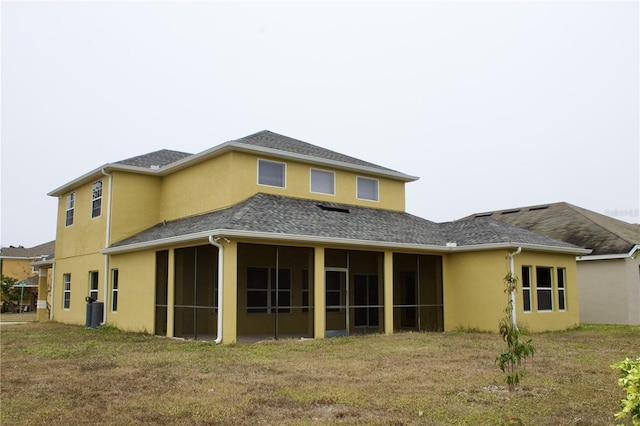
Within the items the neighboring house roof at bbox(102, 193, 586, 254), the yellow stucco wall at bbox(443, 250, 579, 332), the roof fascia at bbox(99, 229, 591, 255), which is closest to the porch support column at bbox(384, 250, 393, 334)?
the roof fascia at bbox(99, 229, 591, 255)

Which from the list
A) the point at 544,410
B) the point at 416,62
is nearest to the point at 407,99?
the point at 416,62

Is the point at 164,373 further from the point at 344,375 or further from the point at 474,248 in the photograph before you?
the point at 474,248

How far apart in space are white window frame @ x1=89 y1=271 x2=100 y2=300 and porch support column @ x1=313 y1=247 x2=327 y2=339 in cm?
969

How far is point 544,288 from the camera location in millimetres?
18859

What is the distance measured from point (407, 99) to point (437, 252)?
375 inches

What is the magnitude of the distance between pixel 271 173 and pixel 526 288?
9.29 metres

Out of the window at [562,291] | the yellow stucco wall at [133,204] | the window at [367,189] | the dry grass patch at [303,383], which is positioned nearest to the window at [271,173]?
the window at [367,189]

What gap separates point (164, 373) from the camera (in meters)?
9.83

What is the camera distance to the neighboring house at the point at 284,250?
54.4 ft

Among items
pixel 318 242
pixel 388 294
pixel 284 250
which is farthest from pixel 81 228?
pixel 388 294

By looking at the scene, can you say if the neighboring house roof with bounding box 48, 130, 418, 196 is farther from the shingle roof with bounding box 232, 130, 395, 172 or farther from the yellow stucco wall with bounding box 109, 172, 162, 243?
the yellow stucco wall with bounding box 109, 172, 162, 243

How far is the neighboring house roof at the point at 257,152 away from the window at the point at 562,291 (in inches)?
261

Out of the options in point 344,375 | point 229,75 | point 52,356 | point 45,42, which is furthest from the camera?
point 229,75

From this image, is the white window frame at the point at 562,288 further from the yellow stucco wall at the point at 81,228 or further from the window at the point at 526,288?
the yellow stucco wall at the point at 81,228
